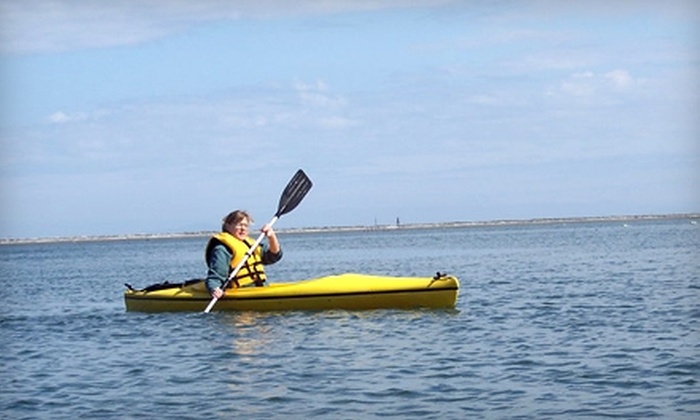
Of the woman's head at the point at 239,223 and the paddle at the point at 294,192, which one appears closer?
the woman's head at the point at 239,223

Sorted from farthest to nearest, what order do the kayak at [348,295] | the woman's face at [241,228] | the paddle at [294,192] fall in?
the paddle at [294,192] → the woman's face at [241,228] → the kayak at [348,295]

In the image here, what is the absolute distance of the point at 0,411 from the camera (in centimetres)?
921

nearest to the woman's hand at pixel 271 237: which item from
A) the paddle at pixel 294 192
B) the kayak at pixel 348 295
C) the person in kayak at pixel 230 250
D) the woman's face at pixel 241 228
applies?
the person in kayak at pixel 230 250

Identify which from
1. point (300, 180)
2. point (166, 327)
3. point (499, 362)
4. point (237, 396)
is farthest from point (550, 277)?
point (237, 396)

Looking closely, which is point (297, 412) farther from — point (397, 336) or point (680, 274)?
point (680, 274)

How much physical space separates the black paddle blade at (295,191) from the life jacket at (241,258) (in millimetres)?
1494

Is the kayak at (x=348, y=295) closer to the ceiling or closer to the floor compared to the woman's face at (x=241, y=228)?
closer to the floor

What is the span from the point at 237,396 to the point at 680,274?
15925mm

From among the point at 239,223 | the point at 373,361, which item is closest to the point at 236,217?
the point at 239,223

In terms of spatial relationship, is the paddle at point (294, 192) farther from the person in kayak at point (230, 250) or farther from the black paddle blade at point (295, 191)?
the person in kayak at point (230, 250)

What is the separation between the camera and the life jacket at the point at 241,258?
15.2 m

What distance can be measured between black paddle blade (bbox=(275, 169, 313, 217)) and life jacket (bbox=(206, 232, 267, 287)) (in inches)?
58.8

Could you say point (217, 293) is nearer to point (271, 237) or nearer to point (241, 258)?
point (241, 258)

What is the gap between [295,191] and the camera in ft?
56.2
